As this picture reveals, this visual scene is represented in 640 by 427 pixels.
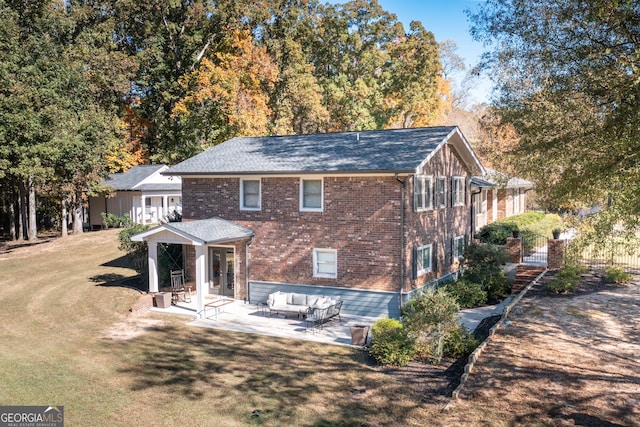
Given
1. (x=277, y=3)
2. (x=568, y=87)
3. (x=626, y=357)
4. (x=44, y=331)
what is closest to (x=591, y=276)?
(x=626, y=357)

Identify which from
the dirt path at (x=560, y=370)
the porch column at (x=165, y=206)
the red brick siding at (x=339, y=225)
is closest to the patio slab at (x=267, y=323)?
the red brick siding at (x=339, y=225)

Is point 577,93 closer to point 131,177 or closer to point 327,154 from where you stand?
point 327,154

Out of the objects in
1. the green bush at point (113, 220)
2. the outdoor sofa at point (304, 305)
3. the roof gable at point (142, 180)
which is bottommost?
the outdoor sofa at point (304, 305)

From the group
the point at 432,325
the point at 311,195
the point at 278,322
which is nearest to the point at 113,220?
the point at 311,195

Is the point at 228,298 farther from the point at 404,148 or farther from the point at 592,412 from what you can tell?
the point at 592,412

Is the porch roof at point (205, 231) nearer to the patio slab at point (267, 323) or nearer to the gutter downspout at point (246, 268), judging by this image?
the gutter downspout at point (246, 268)

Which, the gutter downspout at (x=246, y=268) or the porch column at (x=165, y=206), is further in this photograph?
the porch column at (x=165, y=206)

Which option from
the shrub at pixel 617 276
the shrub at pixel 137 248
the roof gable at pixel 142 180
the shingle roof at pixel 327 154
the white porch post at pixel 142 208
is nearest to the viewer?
the shingle roof at pixel 327 154
